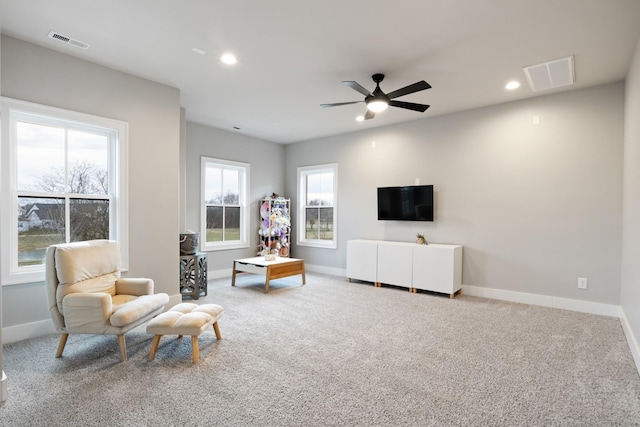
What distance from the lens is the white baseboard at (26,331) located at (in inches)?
123

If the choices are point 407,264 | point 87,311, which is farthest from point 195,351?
point 407,264

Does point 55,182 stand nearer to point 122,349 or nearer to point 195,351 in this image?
point 122,349

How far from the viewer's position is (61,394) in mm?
2271

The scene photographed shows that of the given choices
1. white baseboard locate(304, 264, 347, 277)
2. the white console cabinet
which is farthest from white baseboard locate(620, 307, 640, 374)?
white baseboard locate(304, 264, 347, 277)

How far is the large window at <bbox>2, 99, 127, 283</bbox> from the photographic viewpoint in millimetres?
3188

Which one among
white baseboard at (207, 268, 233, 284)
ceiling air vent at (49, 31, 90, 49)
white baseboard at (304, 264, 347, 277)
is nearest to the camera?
ceiling air vent at (49, 31, 90, 49)

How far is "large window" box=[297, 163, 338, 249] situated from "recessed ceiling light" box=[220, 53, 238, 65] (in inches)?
137

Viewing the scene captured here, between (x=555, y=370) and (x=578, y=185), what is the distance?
2680 mm

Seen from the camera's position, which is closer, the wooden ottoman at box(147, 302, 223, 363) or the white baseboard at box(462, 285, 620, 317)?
the wooden ottoman at box(147, 302, 223, 363)

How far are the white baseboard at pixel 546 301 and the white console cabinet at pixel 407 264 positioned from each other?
0.92 ft

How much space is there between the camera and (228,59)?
3523 mm

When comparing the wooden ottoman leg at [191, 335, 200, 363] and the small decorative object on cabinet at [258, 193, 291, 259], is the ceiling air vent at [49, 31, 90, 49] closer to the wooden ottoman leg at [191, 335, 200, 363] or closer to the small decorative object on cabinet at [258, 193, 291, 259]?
the wooden ottoman leg at [191, 335, 200, 363]

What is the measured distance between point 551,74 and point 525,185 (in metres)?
1.48

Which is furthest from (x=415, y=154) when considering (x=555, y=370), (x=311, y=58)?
(x=555, y=370)
